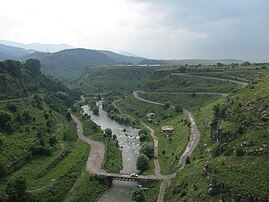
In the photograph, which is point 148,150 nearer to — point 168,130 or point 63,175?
point 168,130

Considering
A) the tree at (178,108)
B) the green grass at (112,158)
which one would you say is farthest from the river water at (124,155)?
the tree at (178,108)

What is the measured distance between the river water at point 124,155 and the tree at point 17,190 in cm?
1944

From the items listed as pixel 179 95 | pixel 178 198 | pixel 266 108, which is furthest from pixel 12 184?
pixel 179 95

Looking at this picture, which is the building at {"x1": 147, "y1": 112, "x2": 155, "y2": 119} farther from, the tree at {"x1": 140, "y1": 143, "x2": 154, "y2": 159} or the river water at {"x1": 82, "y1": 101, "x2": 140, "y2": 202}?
the tree at {"x1": 140, "y1": 143, "x2": 154, "y2": 159}

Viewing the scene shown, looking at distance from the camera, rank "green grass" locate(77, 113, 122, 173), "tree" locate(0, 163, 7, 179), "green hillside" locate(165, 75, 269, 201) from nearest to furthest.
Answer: "green hillside" locate(165, 75, 269, 201)
"tree" locate(0, 163, 7, 179)
"green grass" locate(77, 113, 122, 173)

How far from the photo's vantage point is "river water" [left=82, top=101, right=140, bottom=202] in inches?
3642

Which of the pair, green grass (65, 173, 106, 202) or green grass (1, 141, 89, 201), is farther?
green grass (65, 173, 106, 202)

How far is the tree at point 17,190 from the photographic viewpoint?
80688 mm

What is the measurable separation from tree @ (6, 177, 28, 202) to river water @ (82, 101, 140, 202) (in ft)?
63.8

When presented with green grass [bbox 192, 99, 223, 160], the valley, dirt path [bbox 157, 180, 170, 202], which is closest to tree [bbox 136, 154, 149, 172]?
the valley

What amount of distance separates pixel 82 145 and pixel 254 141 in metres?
68.6

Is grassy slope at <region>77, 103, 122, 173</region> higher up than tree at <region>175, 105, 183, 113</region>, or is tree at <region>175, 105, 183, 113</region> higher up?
tree at <region>175, 105, 183, 113</region>

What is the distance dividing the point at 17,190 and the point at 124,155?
4848 centimetres

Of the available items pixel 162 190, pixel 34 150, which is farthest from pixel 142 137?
pixel 162 190
